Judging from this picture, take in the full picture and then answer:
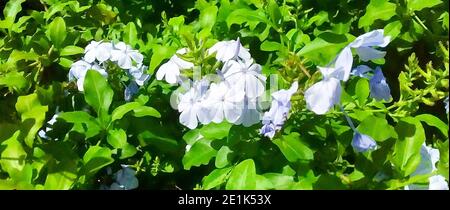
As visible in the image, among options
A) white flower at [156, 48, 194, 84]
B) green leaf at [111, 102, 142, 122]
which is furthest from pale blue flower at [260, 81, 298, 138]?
green leaf at [111, 102, 142, 122]

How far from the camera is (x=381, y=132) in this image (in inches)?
50.3

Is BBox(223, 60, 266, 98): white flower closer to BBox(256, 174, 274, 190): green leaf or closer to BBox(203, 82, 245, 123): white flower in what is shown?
BBox(203, 82, 245, 123): white flower

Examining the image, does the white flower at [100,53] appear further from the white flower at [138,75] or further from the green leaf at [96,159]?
the green leaf at [96,159]

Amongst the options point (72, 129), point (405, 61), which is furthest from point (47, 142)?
point (405, 61)

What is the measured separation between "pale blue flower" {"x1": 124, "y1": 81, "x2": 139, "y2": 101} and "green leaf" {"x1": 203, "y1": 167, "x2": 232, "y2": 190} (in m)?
0.37

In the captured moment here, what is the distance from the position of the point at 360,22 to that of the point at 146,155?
0.68m

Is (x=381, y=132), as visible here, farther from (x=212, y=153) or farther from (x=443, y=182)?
(x=212, y=153)

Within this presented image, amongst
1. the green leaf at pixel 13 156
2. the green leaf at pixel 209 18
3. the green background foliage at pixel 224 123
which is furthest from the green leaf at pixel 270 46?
the green leaf at pixel 13 156

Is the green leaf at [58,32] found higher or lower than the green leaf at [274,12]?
lower

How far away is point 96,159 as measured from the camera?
1412mm

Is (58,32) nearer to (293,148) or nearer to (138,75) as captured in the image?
(138,75)

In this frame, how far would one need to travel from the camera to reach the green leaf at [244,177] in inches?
50.4

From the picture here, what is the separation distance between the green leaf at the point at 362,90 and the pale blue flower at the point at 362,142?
0.13 meters

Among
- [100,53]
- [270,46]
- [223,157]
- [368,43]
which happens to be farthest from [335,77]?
[100,53]
